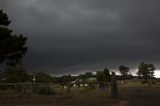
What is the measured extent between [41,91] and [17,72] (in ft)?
128

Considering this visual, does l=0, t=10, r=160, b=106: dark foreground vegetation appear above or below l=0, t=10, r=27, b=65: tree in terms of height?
below

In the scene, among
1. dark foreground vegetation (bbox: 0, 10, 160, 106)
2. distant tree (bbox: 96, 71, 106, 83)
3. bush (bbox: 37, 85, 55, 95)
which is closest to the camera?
dark foreground vegetation (bbox: 0, 10, 160, 106)

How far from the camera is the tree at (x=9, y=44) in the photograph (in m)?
38.1

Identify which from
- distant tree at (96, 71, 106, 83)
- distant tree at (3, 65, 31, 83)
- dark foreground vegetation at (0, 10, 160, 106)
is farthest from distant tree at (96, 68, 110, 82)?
dark foreground vegetation at (0, 10, 160, 106)

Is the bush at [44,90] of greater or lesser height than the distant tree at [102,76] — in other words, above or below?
below

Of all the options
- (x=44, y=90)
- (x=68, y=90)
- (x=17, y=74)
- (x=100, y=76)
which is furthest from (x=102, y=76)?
(x=68, y=90)

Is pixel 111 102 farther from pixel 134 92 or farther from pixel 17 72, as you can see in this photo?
pixel 17 72

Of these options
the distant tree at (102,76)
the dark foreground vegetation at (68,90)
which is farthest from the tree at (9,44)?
the distant tree at (102,76)

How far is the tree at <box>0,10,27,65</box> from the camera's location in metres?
38.1

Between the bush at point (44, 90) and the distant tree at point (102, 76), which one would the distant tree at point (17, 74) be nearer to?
the distant tree at point (102, 76)

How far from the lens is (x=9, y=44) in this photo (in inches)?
1506

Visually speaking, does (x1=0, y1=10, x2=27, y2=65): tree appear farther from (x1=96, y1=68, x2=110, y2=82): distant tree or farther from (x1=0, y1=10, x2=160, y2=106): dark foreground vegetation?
(x1=96, y1=68, x2=110, y2=82): distant tree

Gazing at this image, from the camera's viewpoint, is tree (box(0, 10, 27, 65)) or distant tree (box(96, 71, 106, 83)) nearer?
tree (box(0, 10, 27, 65))

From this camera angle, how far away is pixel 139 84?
31812mm
